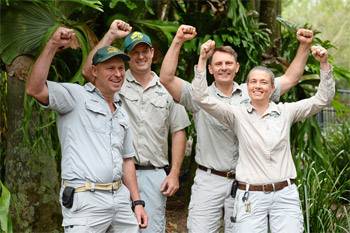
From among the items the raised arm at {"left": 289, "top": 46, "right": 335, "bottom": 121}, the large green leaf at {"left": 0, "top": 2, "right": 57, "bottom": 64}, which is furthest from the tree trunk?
the raised arm at {"left": 289, "top": 46, "right": 335, "bottom": 121}

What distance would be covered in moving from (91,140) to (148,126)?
71 centimetres

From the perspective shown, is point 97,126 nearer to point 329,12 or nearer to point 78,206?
point 78,206

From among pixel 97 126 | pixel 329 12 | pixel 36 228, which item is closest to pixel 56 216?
pixel 36 228

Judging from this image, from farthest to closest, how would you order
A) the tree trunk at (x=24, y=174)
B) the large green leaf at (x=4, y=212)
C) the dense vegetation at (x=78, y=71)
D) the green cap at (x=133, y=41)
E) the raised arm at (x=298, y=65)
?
1. the tree trunk at (x=24, y=174)
2. the dense vegetation at (x=78, y=71)
3. the raised arm at (x=298, y=65)
4. the green cap at (x=133, y=41)
5. the large green leaf at (x=4, y=212)

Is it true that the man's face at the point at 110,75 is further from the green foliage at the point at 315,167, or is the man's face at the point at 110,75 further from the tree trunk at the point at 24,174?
the green foliage at the point at 315,167

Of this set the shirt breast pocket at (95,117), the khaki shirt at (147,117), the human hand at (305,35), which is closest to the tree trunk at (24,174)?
the khaki shirt at (147,117)

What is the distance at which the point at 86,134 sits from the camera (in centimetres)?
346

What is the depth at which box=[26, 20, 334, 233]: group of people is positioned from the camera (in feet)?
11.2

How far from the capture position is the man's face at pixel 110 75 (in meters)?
3.58

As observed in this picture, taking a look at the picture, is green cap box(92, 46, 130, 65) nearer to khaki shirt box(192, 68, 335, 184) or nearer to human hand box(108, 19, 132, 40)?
human hand box(108, 19, 132, 40)

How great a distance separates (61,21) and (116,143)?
164 cm

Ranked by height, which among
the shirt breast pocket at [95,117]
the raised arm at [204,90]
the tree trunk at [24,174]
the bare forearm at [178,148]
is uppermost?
the raised arm at [204,90]

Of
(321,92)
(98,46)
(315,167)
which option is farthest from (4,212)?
(315,167)

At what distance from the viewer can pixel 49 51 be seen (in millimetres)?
3305
